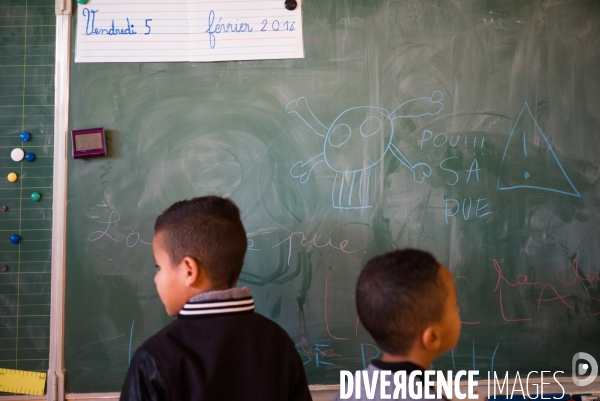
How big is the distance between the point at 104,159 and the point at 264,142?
575 mm

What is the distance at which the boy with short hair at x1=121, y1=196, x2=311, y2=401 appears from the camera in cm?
101

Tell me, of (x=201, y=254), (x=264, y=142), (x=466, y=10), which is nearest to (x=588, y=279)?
(x=466, y=10)

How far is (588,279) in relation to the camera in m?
1.91

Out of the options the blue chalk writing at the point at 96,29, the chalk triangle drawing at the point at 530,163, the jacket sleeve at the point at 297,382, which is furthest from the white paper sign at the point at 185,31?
the jacket sleeve at the point at 297,382

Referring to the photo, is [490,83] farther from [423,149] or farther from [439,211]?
[439,211]

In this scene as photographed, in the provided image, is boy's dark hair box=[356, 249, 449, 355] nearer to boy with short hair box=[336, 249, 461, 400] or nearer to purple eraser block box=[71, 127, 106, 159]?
boy with short hair box=[336, 249, 461, 400]

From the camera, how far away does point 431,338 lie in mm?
959

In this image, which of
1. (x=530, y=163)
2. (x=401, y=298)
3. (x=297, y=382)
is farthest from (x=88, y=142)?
(x=530, y=163)

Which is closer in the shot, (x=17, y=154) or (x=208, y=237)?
(x=208, y=237)

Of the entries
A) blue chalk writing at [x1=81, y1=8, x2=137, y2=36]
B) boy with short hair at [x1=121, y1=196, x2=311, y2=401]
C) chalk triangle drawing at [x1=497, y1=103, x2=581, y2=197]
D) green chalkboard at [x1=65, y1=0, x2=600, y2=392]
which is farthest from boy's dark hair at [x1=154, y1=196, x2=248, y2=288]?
chalk triangle drawing at [x1=497, y1=103, x2=581, y2=197]

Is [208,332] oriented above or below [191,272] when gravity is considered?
below

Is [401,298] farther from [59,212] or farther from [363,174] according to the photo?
[59,212]

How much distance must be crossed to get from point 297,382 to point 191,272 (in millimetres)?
371

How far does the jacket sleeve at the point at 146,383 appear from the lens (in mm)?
991
